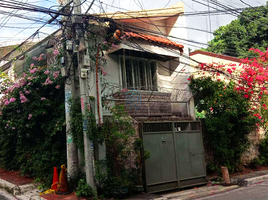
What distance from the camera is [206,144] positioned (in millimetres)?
10297

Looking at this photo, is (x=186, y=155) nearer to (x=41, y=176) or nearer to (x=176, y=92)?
(x=176, y=92)

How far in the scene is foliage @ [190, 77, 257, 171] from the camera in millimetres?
10023

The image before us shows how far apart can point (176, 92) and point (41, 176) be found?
5910 mm

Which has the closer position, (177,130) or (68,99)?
(68,99)

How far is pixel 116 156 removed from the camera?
A: 720 centimetres

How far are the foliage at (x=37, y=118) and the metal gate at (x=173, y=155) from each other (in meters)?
2.73

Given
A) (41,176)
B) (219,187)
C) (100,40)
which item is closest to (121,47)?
(100,40)

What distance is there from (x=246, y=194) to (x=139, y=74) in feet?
17.7

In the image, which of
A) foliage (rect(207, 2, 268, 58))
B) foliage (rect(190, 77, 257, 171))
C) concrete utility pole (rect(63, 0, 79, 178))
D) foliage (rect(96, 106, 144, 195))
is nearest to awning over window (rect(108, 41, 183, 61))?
foliage (rect(190, 77, 257, 171))

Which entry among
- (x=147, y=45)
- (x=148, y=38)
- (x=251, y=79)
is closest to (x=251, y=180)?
(x=251, y=79)

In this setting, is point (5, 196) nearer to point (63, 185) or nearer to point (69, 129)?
point (63, 185)

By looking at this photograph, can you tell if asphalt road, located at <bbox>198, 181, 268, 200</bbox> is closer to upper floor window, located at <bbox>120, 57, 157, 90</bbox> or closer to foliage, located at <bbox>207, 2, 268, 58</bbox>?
upper floor window, located at <bbox>120, 57, 157, 90</bbox>

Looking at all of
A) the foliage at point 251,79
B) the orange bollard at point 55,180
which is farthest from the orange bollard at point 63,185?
the foliage at point 251,79

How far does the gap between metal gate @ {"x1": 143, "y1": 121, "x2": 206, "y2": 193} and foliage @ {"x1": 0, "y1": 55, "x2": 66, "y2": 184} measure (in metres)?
2.73
